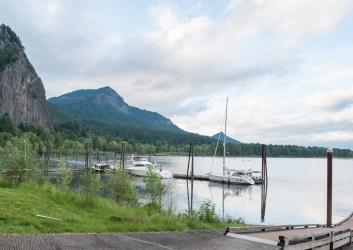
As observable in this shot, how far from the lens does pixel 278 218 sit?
122 feet

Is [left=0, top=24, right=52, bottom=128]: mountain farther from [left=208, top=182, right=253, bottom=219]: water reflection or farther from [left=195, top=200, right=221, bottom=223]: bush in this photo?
[left=195, top=200, right=221, bottom=223]: bush

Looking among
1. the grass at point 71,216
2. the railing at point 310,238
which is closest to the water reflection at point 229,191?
the railing at point 310,238

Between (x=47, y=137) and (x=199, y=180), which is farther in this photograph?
(x=47, y=137)

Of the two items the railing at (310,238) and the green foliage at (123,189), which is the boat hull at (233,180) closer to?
the green foliage at (123,189)

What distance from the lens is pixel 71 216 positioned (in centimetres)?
1237

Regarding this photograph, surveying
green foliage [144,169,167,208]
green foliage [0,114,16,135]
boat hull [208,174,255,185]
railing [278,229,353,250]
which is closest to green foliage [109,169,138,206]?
green foliage [144,169,167,208]

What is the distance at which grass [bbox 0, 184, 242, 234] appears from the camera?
11.0 meters

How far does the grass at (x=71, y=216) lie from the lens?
36.0 feet

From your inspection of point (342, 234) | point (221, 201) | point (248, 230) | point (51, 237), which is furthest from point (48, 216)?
point (221, 201)

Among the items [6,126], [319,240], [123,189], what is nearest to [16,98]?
[6,126]

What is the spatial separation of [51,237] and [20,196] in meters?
4.56

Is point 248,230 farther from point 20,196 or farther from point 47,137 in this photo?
point 47,137

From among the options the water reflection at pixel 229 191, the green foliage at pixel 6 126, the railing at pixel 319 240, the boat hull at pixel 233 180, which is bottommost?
the water reflection at pixel 229 191

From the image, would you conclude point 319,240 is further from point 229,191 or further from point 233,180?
point 233,180
